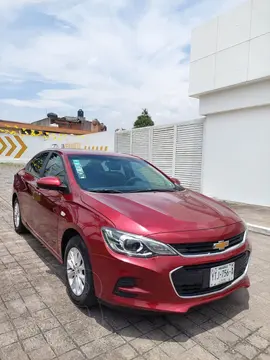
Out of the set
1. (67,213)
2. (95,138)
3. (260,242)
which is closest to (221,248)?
(67,213)

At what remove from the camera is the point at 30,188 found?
13.6ft

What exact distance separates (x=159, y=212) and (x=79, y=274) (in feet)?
3.11

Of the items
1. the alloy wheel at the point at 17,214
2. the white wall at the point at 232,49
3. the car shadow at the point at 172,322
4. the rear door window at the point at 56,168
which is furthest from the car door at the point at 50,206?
the white wall at the point at 232,49

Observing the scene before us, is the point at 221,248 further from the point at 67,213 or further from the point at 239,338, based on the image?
the point at 67,213

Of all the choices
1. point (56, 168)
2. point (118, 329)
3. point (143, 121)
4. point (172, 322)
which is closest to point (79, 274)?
point (118, 329)

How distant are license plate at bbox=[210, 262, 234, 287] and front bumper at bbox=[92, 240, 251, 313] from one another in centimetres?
5

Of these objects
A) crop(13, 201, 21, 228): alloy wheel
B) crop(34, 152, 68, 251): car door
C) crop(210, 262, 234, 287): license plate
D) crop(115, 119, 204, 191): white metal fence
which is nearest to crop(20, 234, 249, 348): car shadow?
crop(210, 262, 234, 287): license plate

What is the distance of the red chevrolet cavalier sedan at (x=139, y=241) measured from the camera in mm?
2154

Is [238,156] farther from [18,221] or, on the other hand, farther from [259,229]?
[18,221]

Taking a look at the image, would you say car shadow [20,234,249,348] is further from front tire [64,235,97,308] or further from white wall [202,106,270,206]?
white wall [202,106,270,206]

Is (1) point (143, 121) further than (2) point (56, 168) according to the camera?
Yes

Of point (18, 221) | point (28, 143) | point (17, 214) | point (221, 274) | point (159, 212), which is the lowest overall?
point (18, 221)

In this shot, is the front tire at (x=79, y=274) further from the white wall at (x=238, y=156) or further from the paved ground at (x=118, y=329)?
the white wall at (x=238, y=156)

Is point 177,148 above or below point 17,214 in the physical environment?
above
